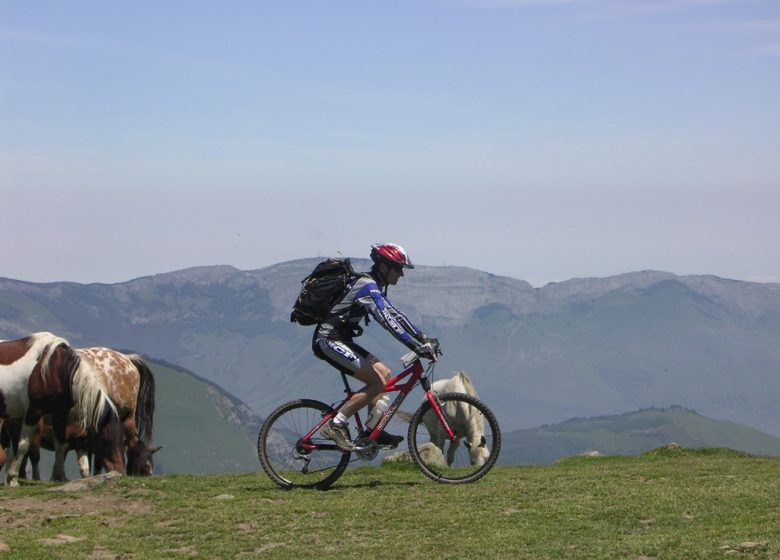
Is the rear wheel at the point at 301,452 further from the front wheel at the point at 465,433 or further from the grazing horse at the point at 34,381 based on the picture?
the grazing horse at the point at 34,381

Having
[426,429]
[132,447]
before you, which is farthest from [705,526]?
[132,447]

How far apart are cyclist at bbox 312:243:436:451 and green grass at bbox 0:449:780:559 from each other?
1.07m

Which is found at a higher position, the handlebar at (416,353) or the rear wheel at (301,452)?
the handlebar at (416,353)

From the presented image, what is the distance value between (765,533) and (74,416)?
15.0 metres

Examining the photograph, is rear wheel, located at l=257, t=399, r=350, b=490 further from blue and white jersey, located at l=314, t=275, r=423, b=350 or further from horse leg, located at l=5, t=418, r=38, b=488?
horse leg, located at l=5, t=418, r=38, b=488

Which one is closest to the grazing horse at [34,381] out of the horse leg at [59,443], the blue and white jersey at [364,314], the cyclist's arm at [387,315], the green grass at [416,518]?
the horse leg at [59,443]

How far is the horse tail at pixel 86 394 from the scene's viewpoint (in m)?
21.4

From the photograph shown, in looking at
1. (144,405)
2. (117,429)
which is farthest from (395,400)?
(144,405)

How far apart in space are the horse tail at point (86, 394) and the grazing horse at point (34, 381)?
2 cm

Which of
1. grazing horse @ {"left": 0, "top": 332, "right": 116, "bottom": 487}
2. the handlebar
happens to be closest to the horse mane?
grazing horse @ {"left": 0, "top": 332, "right": 116, "bottom": 487}

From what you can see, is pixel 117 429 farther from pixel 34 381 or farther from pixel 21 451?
pixel 34 381

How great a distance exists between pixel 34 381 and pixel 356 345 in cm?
741

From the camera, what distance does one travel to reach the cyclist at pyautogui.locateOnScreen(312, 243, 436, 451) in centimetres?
1631

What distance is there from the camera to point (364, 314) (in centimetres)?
1638
